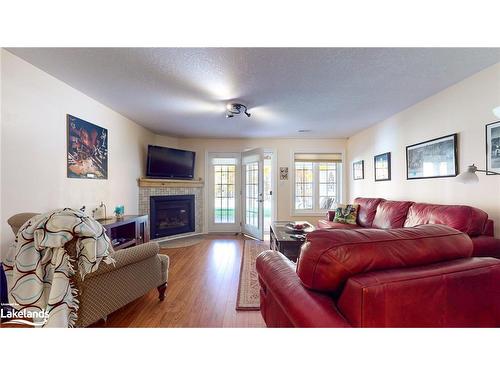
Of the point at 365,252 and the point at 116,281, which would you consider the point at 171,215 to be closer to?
the point at 116,281

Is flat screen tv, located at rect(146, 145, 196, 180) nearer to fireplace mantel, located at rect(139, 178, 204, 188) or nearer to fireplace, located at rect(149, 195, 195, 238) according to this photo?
fireplace mantel, located at rect(139, 178, 204, 188)

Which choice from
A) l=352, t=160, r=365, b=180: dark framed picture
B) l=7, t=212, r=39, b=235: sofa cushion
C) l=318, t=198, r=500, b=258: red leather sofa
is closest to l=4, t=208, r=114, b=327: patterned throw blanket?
l=7, t=212, r=39, b=235: sofa cushion

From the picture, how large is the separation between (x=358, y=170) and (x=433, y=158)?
6.02 feet

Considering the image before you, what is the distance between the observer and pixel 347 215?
144 inches

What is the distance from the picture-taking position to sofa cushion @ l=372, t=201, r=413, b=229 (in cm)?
276

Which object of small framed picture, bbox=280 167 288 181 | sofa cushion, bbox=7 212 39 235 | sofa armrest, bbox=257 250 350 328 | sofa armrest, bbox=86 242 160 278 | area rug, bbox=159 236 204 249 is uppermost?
small framed picture, bbox=280 167 288 181

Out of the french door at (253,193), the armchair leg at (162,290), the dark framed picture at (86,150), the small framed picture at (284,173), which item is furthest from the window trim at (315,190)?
the dark framed picture at (86,150)

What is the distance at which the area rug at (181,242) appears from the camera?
158 inches

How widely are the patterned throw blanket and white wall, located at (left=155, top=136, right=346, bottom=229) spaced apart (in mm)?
3690

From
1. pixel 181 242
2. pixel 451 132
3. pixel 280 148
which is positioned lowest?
pixel 181 242

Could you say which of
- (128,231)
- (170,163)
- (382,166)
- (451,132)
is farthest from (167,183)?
Answer: (451,132)
